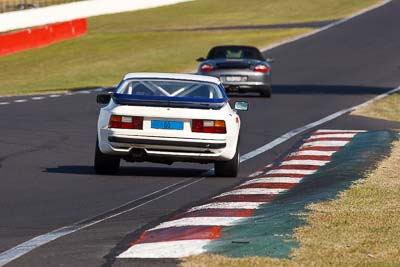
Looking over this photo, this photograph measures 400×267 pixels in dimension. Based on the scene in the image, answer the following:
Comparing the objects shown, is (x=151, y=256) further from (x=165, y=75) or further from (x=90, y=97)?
(x=90, y=97)

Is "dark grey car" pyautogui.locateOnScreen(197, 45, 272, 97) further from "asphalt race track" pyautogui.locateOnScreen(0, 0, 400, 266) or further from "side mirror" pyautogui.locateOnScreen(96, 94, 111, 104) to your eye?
"side mirror" pyautogui.locateOnScreen(96, 94, 111, 104)

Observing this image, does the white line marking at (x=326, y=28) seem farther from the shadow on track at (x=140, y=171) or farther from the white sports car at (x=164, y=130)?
the white sports car at (x=164, y=130)

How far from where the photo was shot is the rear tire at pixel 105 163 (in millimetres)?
15242

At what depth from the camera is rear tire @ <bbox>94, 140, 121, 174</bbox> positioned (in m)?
15.2

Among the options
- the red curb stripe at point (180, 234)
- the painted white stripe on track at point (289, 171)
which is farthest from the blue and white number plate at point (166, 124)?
the red curb stripe at point (180, 234)

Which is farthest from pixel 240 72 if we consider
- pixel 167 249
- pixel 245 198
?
pixel 167 249

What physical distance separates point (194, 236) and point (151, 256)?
0.93m

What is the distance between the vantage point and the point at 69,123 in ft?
78.8

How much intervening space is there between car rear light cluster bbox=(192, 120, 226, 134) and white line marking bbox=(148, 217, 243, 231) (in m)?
4.33

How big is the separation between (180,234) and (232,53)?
2430 centimetres

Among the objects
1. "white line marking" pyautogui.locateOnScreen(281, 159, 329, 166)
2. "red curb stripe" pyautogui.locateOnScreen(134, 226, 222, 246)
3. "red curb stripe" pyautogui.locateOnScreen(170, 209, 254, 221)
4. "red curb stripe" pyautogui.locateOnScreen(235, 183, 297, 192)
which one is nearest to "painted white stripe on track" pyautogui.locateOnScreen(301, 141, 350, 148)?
"white line marking" pyautogui.locateOnScreen(281, 159, 329, 166)

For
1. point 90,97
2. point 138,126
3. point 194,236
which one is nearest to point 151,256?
point 194,236

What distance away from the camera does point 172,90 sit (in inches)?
634

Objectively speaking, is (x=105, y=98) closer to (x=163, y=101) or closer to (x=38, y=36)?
(x=163, y=101)
